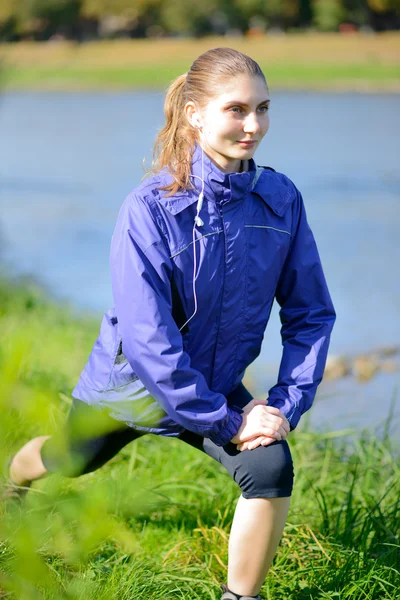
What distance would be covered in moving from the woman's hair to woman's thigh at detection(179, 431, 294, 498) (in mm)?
608

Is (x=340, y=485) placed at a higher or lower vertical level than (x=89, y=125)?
higher

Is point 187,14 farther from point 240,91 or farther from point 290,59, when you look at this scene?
point 240,91

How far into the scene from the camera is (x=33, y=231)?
866cm

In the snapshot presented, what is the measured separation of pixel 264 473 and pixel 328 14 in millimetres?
18995

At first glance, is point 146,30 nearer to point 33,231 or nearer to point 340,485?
point 33,231

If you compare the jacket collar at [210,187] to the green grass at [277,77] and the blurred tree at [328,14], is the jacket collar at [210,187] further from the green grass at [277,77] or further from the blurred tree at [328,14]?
the blurred tree at [328,14]

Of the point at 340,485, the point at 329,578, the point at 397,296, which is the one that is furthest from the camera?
the point at 397,296

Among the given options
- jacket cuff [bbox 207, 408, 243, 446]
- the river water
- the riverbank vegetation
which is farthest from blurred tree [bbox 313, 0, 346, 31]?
jacket cuff [bbox 207, 408, 243, 446]

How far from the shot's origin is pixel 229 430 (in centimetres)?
200

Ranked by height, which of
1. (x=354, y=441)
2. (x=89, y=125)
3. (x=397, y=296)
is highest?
(x=354, y=441)

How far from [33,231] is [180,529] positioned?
6.41m

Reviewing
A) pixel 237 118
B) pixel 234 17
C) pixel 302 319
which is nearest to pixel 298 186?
pixel 302 319

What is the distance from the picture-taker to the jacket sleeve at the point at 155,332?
1964mm

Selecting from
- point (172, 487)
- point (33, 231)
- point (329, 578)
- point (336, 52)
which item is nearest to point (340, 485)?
point (172, 487)
